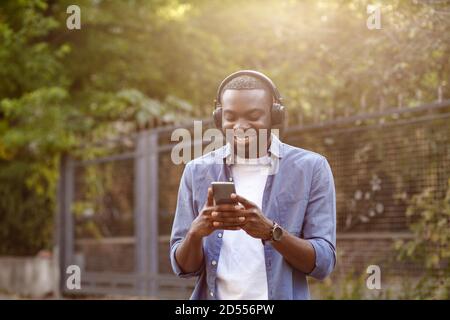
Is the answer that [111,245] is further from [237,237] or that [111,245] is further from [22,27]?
[237,237]

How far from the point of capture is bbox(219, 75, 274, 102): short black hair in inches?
103

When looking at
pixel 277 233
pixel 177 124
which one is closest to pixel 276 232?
pixel 277 233

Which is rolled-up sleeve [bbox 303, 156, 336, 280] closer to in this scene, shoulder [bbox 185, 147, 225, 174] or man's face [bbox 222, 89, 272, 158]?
man's face [bbox 222, 89, 272, 158]

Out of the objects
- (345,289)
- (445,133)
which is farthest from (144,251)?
(445,133)

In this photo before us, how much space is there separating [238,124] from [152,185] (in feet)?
24.8

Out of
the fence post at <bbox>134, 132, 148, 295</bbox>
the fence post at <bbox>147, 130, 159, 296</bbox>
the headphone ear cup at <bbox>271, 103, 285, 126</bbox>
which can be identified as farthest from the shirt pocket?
the fence post at <bbox>134, 132, 148, 295</bbox>

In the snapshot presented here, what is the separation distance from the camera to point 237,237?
2584 millimetres

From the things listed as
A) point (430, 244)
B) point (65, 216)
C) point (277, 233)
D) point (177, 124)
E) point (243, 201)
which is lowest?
point (430, 244)

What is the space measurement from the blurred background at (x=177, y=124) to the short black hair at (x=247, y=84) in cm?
438

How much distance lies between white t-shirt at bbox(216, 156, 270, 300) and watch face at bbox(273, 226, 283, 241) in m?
0.16

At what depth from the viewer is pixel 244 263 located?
2.54 m

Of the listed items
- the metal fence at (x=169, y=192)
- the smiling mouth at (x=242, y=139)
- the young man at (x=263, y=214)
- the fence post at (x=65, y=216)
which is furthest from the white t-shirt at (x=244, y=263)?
the fence post at (x=65, y=216)

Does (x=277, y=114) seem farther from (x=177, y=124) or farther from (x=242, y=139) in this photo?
(x=177, y=124)

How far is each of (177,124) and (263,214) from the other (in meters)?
7.57
